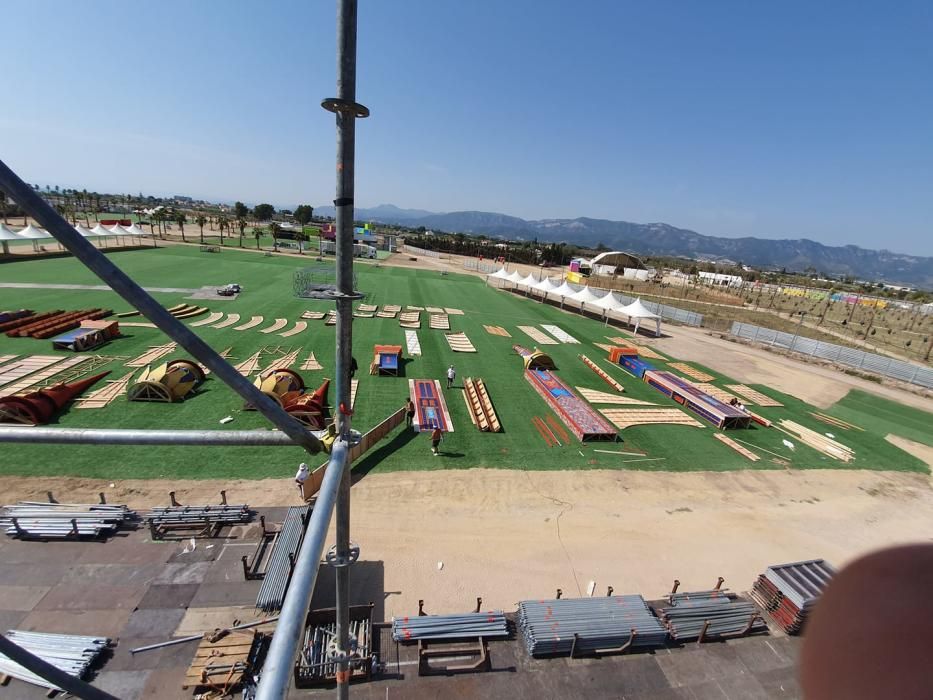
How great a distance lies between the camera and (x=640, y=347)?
120ft

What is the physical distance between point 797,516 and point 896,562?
1932cm

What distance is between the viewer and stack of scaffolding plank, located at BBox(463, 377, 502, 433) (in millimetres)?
19469

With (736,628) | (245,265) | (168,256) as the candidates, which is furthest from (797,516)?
(168,256)

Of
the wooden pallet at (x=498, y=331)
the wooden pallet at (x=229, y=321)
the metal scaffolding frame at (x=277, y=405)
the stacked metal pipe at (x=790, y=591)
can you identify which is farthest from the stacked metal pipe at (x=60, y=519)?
the wooden pallet at (x=498, y=331)

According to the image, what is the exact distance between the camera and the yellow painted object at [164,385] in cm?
1870

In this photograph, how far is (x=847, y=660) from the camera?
4.22 feet

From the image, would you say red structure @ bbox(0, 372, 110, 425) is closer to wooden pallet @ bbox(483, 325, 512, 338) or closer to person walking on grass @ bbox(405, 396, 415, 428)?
person walking on grass @ bbox(405, 396, 415, 428)

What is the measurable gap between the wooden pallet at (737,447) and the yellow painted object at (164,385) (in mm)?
26213

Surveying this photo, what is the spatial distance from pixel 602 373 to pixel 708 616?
18280 millimetres

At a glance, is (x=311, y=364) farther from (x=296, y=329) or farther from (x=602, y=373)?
(x=602, y=373)

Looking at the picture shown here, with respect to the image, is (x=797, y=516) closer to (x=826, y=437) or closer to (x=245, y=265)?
(x=826, y=437)

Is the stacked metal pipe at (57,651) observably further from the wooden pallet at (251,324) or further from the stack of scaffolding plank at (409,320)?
the stack of scaffolding plank at (409,320)

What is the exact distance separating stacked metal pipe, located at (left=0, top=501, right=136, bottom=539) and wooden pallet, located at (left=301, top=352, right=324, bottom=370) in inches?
504

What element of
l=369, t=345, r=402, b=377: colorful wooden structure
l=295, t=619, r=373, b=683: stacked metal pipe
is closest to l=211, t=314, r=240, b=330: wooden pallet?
l=369, t=345, r=402, b=377: colorful wooden structure
